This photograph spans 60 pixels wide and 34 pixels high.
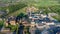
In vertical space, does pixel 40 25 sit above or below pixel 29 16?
below

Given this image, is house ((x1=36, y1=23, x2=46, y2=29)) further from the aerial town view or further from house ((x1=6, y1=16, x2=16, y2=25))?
house ((x1=6, y1=16, x2=16, y2=25))

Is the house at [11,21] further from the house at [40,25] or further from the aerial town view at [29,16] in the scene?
the house at [40,25]

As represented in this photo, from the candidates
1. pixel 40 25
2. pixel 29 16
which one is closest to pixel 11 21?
pixel 29 16

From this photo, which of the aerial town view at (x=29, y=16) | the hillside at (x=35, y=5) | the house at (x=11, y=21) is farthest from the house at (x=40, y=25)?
the house at (x=11, y=21)

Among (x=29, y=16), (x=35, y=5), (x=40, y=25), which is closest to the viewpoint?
(x=40, y=25)

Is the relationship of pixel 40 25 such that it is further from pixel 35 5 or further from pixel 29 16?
pixel 35 5

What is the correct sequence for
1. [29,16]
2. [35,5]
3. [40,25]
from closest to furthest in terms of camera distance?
[40,25], [29,16], [35,5]

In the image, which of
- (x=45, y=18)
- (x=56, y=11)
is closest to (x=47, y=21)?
(x=45, y=18)

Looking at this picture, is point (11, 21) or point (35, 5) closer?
point (11, 21)
